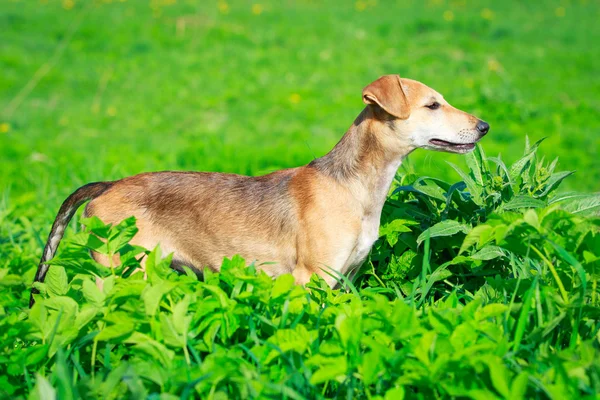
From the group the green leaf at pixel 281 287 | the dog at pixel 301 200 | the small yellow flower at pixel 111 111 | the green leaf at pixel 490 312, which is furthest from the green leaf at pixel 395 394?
the small yellow flower at pixel 111 111

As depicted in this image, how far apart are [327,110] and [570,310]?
24.6 ft

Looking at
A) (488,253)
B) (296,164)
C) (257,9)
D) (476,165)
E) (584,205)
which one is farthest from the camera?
(257,9)

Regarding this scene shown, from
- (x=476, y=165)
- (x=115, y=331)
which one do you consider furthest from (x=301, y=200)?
(x=115, y=331)

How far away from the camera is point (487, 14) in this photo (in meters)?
15.2

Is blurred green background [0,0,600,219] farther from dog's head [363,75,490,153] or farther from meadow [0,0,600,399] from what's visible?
dog's head [363,75,490,153]

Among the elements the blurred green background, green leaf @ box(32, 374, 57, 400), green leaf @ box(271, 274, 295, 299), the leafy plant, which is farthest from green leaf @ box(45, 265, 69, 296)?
the blurred green background

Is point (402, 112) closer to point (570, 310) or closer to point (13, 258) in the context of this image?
point (570, 310)

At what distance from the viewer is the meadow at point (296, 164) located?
2.60 meters

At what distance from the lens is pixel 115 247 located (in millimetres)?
3029

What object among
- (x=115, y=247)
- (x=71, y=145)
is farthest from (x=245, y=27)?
(x=115, y=247)

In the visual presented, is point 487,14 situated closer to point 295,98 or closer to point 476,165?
point 295,98

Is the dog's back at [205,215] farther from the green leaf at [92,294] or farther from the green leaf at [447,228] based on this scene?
the green leaf at [92,294]

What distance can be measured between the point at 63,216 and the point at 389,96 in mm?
1934

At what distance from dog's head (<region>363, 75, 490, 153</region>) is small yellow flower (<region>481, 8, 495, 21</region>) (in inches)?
454
